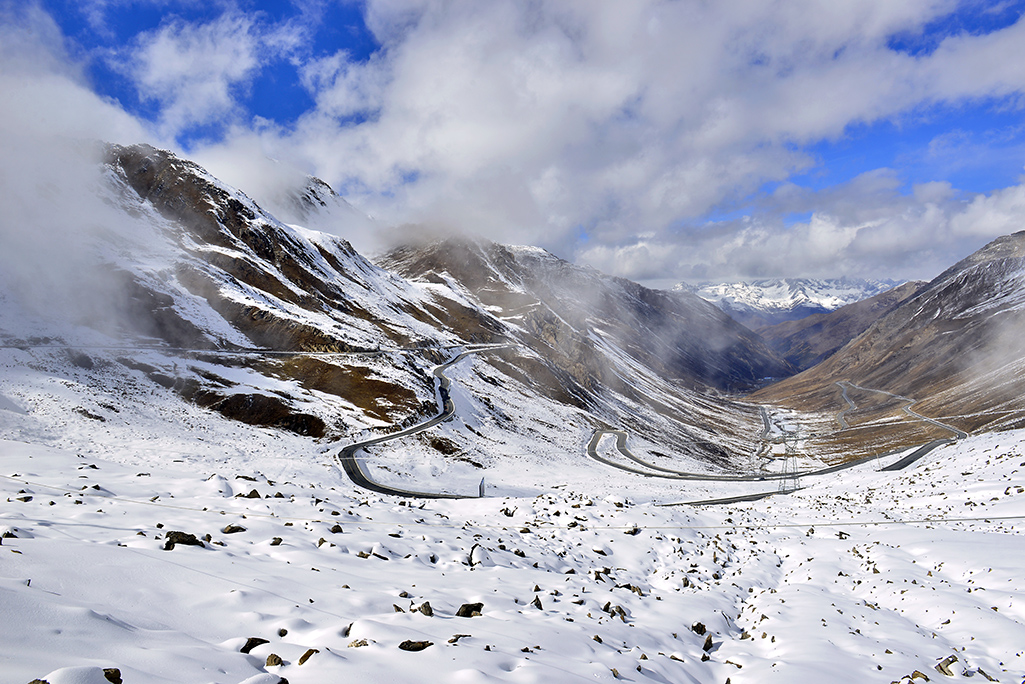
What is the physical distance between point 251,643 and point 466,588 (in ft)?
22.2

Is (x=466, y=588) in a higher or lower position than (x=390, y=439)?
lower

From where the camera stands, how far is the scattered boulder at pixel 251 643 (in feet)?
24.8

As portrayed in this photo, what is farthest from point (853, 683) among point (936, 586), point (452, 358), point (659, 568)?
point (452, 358)

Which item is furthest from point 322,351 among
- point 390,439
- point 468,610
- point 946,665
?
point 946,665

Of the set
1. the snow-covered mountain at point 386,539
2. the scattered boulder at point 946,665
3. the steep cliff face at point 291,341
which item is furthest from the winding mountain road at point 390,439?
the scattered boulder at point 946,665

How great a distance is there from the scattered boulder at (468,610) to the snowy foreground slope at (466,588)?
26cm

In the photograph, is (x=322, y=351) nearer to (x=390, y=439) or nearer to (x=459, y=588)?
(x=390, y=439)

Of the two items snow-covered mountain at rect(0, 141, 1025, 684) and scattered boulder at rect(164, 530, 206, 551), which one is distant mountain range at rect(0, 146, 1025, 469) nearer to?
snow-covered mountain at rect(0, 141, 1025, 684)

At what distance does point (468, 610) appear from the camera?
11461mm

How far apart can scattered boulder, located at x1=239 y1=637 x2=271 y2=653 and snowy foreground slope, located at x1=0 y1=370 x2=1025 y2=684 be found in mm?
218

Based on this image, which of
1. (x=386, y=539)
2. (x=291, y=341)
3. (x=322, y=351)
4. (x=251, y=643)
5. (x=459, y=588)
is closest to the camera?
(x=251, y=643)

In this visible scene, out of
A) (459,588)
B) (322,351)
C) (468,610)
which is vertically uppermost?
(322,351)

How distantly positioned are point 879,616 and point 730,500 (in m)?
44.7

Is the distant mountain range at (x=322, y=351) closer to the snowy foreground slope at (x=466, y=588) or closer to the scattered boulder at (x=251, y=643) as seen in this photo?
the snowy foreground slope at (x=466, y=588)
